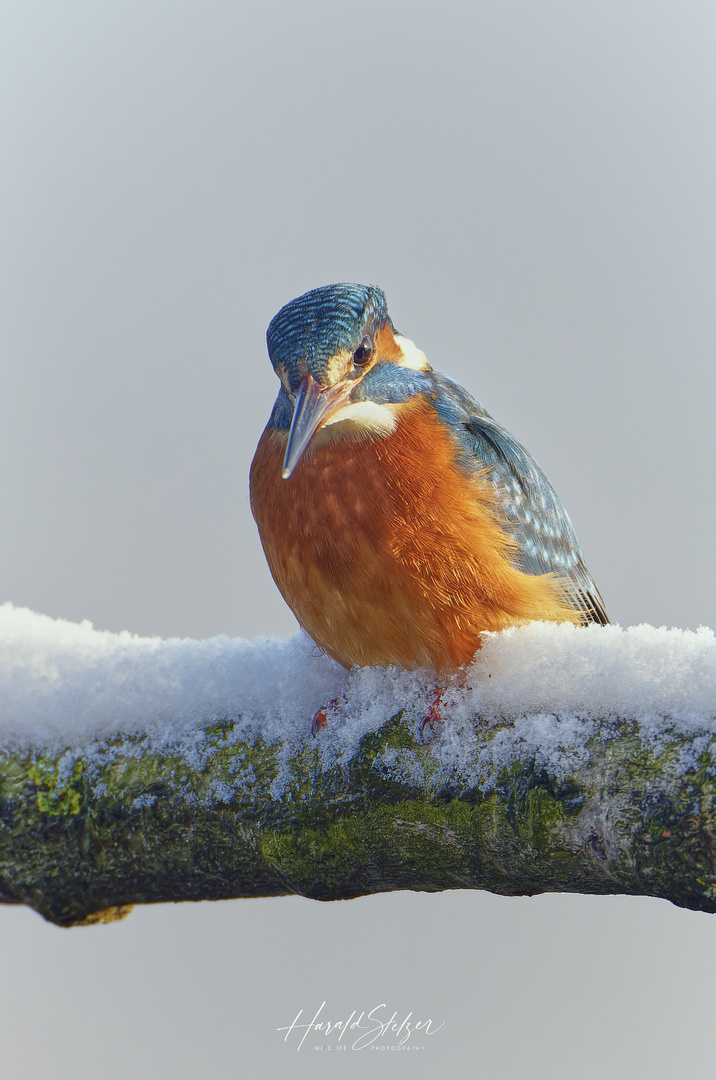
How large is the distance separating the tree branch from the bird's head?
2.12 ft

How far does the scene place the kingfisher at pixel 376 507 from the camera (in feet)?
5.88

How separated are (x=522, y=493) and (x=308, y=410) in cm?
Result: 68

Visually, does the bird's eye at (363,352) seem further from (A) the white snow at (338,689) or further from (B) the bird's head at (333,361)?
(A) the white snow at (338,689)

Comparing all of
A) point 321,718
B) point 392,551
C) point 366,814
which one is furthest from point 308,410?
point 366,814

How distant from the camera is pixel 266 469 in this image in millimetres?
1995

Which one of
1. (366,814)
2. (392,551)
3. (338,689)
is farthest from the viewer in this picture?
(338,689)

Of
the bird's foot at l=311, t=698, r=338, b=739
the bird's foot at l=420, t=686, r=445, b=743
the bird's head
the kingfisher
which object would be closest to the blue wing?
the kingfisher

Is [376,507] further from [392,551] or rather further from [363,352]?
[363,352]

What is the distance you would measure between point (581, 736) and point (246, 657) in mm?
987

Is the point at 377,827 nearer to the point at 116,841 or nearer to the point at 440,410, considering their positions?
the point at 116,841

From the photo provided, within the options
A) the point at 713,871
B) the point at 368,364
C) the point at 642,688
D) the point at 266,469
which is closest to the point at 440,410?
the point at 368,364

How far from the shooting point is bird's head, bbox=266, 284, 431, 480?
1734mm

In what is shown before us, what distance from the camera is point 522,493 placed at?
2.14 metres

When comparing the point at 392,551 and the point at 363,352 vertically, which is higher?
the point at 363,352
